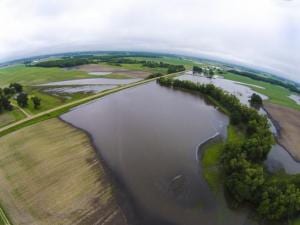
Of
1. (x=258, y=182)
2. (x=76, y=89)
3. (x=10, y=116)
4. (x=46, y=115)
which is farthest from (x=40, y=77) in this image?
(x=258, y=182)

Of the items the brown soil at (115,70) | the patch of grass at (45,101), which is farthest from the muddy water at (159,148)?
the brown soil at (115,70)

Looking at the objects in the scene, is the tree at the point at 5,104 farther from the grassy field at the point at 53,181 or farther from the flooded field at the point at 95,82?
the flooded field at the point at 95,82

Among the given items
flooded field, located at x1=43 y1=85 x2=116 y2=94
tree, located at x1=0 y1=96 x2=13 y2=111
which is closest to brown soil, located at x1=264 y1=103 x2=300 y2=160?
flooded field, located at x1=43 y1=85 x2=116 y2=94

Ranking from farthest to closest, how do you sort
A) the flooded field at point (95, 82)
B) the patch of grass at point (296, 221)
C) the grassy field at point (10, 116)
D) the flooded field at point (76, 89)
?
the flooded field at point (95, 82)
the flooded field at point (76, 89)
the grassy field at point (10, 116)
the patch of grass at point (296, 221)

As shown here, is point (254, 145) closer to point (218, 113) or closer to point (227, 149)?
point (227, 149)

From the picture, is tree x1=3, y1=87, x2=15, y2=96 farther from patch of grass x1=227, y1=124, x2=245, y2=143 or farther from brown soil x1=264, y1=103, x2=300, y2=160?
brown soil x1=264, y1=103, x2=300, y2=160

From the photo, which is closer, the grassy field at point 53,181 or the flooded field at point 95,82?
the grassy field at point 53,181
